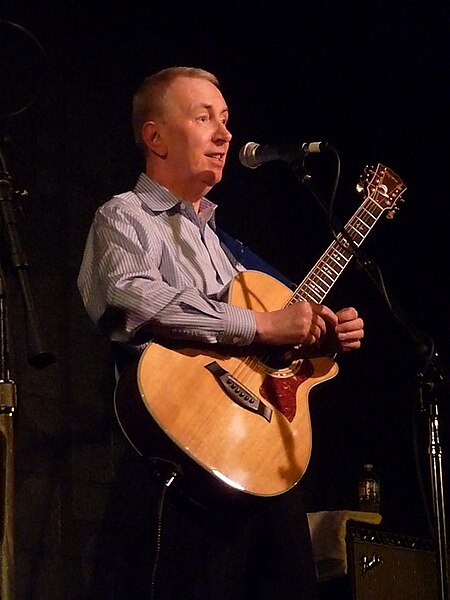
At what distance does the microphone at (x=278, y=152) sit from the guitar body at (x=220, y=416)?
35 cm

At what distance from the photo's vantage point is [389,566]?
10.3ft

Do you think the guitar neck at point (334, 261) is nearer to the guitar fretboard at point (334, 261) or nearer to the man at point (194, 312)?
the guitar fretboard at point (334, 261)

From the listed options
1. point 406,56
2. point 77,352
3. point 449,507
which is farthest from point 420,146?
point 77,352

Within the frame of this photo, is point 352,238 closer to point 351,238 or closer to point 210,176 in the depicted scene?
point 351,238

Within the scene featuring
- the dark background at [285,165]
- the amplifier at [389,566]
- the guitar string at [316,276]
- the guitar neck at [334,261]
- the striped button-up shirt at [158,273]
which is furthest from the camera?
the dark background at [285,165]

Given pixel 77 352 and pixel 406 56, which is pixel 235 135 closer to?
pixel 406 56

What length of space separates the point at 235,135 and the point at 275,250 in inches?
20.3

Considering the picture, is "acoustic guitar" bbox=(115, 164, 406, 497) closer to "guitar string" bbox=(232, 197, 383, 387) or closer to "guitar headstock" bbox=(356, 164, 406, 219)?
"guitar string" bbox=(232, 197, 383, 387)

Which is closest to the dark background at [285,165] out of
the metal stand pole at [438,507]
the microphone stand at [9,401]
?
the metal stand pole at [438,507]

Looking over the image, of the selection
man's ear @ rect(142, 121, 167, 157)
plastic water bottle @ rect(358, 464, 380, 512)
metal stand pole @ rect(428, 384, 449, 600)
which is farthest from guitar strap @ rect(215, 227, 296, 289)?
plastic water bottle @ rect(358, 464, 380, 512)

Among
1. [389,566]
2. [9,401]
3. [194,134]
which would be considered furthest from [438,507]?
[194,134]

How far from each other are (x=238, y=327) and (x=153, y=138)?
0.76 m

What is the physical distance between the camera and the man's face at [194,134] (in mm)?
2770

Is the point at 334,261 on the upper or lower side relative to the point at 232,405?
upper
